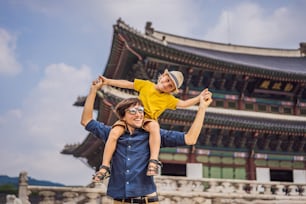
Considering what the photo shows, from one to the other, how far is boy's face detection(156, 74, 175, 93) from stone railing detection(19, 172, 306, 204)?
21.3 feet

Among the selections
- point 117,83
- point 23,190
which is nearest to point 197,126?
point 117,83

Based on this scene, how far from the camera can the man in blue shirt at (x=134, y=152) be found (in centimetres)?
322

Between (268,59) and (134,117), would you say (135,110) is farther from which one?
(268,59)

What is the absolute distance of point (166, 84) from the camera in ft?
12.2

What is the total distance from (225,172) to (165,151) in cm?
312

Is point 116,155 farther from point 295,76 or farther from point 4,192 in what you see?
point 295,76

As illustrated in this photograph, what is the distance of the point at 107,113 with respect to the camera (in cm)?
1714

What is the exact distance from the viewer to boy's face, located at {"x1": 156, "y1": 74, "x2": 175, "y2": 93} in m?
3.68

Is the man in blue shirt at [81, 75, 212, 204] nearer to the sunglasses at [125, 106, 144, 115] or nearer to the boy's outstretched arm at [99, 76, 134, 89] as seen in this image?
the sunglasses at [125, 106, 144, 115]

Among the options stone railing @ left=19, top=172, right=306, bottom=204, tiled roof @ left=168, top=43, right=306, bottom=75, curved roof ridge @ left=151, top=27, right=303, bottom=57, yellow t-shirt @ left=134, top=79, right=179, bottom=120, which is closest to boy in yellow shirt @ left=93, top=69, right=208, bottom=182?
yellow t-shirt @ left=134, top=79, right=179, bottom=120

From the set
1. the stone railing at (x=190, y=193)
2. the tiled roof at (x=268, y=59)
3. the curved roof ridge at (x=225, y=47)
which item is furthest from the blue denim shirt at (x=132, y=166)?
the tiled roof at (x=268, y=59)

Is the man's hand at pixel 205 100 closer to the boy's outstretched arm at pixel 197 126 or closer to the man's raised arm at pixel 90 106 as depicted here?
the boy's outstretched arm at pixel 197 126

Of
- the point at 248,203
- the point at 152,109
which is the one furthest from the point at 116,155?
the point at 248,203

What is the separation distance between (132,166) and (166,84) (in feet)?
2.85
